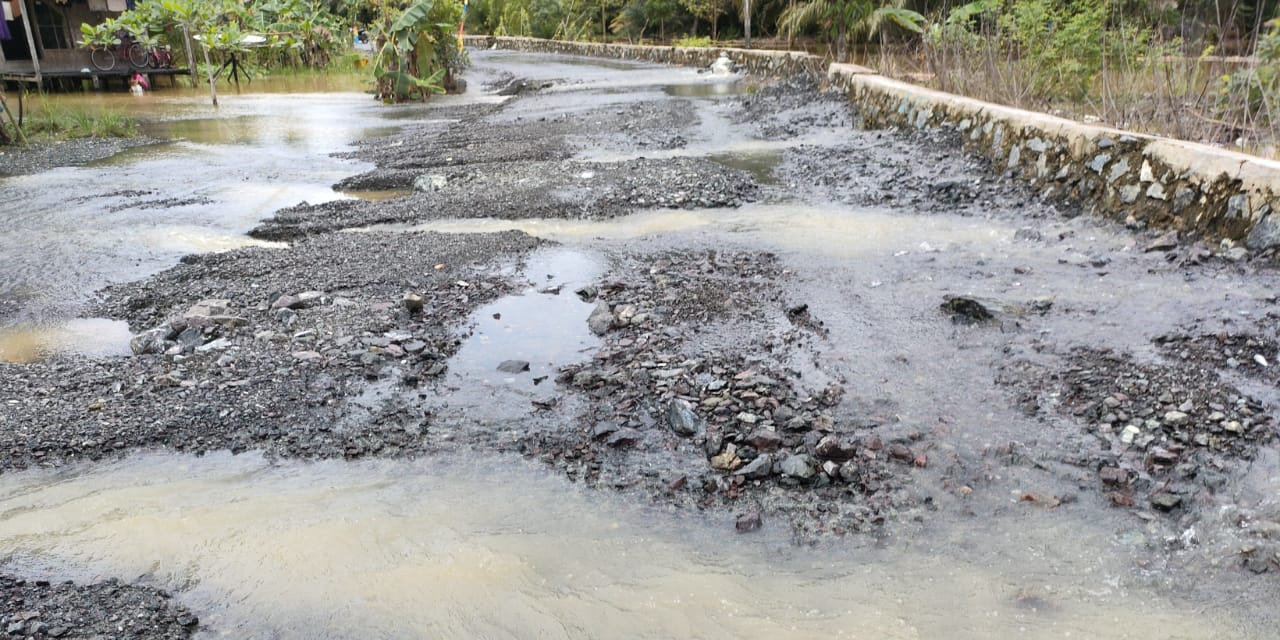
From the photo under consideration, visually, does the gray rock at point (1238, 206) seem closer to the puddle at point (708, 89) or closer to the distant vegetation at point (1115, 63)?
the distant vegetation at point (1115, 63)

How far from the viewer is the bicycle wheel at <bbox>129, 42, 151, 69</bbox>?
20344mm

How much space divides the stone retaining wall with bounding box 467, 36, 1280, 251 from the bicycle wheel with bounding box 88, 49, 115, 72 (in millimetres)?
19289

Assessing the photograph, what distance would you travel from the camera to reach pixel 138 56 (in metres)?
20.4

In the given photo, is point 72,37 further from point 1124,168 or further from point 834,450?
point 834,450

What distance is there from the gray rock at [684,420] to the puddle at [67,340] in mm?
2934

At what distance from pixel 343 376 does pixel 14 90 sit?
2280 cm

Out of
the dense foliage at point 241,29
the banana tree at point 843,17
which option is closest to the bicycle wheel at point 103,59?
the dense foliage at point 241,29

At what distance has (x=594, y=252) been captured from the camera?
19.1ft

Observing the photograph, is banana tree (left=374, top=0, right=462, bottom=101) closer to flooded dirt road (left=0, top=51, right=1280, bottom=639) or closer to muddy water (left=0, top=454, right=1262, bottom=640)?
flooded dirt road (left=0, top=51, right=1280, bottom=639)

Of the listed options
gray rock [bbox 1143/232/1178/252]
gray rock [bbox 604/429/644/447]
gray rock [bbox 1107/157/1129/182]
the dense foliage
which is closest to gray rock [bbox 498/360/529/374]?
gray rock [bbox 604/429/644/447]

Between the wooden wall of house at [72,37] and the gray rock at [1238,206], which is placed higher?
the wooden wall of house at [72,37]

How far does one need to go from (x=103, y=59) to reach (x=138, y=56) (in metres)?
0.78

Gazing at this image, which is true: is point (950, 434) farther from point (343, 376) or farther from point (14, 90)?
point (14, 90)

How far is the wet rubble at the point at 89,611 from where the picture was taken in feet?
7.25
